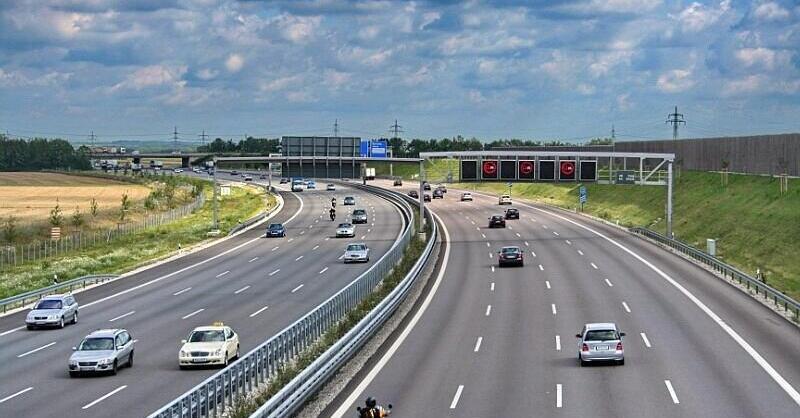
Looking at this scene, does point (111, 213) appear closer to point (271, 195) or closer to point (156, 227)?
point (156, 227)

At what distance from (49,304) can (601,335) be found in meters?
23.6

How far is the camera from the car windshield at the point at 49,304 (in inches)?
1852

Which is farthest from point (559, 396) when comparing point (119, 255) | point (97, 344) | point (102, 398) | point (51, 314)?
point (119, 255)

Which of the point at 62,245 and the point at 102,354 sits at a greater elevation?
Answer: the point at 102,354

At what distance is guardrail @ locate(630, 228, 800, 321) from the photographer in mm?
45787

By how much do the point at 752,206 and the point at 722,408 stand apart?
241ft

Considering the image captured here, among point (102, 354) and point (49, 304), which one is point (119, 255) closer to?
point (49, 304)

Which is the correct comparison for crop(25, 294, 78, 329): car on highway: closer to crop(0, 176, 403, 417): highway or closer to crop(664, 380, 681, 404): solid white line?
crop(0, 176, 403, 417): highway

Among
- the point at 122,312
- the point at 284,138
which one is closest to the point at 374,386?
the point at 122,312

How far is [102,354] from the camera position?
1350 inches

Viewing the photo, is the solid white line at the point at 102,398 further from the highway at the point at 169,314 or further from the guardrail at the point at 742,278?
the guardrail at the point at 742,278

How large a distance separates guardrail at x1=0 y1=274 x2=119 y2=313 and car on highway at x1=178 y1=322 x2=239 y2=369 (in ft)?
67.5

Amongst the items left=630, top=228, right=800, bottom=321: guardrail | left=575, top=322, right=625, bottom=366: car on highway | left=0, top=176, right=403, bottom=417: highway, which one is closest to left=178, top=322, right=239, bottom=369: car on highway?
left=0, top=176, right=403, bottom=417: highway

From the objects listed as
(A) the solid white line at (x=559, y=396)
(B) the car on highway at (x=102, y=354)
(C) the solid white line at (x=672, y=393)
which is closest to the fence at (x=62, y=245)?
(B) the car on highway at (x=102, y=354)
